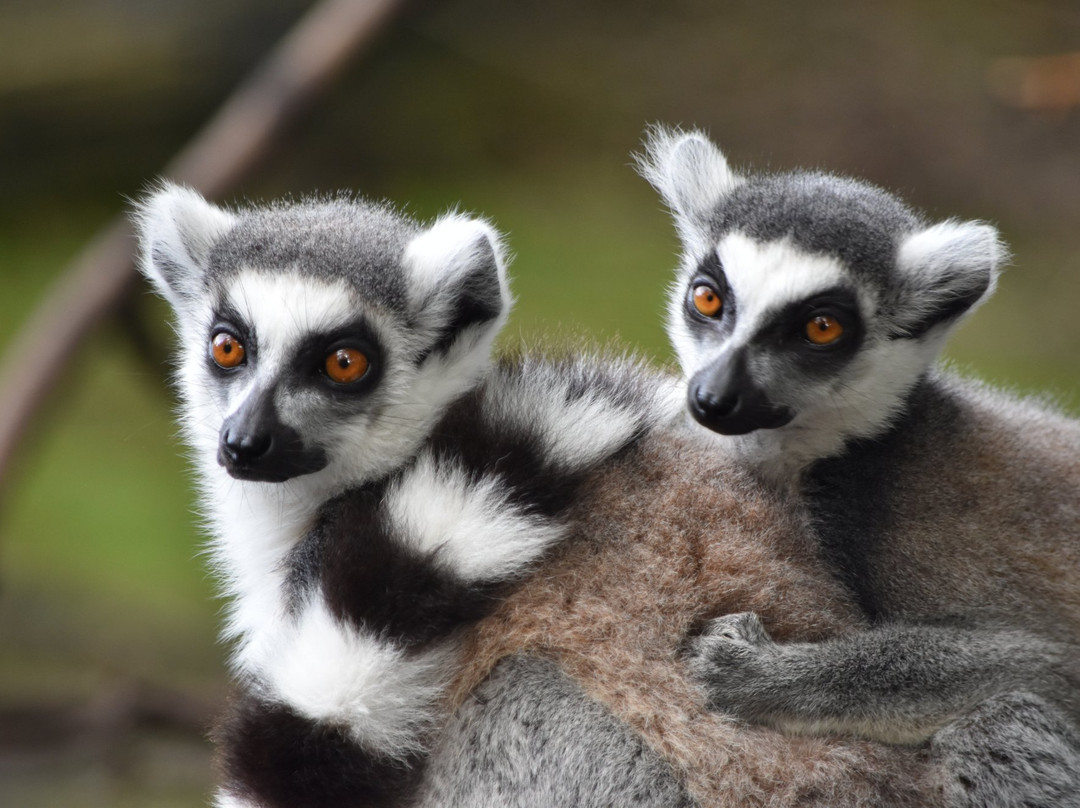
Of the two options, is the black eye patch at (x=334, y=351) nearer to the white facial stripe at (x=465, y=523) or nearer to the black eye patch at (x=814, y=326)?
the white facial stripe at (x=465, y=523)

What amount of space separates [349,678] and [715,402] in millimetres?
869

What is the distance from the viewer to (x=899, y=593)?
2188 mm

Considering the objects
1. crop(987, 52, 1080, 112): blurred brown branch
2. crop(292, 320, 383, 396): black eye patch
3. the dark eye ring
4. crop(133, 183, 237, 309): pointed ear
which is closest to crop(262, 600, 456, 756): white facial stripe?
crop(292, 320, 383, 396): black eye patch

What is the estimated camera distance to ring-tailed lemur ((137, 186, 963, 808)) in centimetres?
183

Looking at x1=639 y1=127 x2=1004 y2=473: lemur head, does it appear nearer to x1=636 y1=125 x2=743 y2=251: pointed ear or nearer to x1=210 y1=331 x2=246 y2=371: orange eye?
x1=636 y1=125 x2=743 y2=251: pointed ear

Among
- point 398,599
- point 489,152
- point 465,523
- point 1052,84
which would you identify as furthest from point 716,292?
point 489,152

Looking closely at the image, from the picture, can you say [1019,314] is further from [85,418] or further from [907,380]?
[85,418]

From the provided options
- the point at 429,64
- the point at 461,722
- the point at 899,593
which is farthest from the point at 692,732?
the point at 429,64

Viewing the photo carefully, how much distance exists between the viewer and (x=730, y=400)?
2.15m

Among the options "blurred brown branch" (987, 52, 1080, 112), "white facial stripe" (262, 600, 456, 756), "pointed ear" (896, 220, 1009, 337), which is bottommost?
"white facial stripe" (262, 600, 456, 756)

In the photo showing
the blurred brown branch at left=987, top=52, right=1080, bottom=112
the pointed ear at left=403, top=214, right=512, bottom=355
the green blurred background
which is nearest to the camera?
the pointed ear at left=403, top=214, right=512, bottom=355

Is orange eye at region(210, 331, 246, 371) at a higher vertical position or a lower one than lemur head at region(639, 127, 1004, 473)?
lower

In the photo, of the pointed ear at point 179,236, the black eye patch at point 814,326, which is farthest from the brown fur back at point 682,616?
the pointed ear at point 179,236

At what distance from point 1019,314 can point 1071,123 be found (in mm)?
1033
